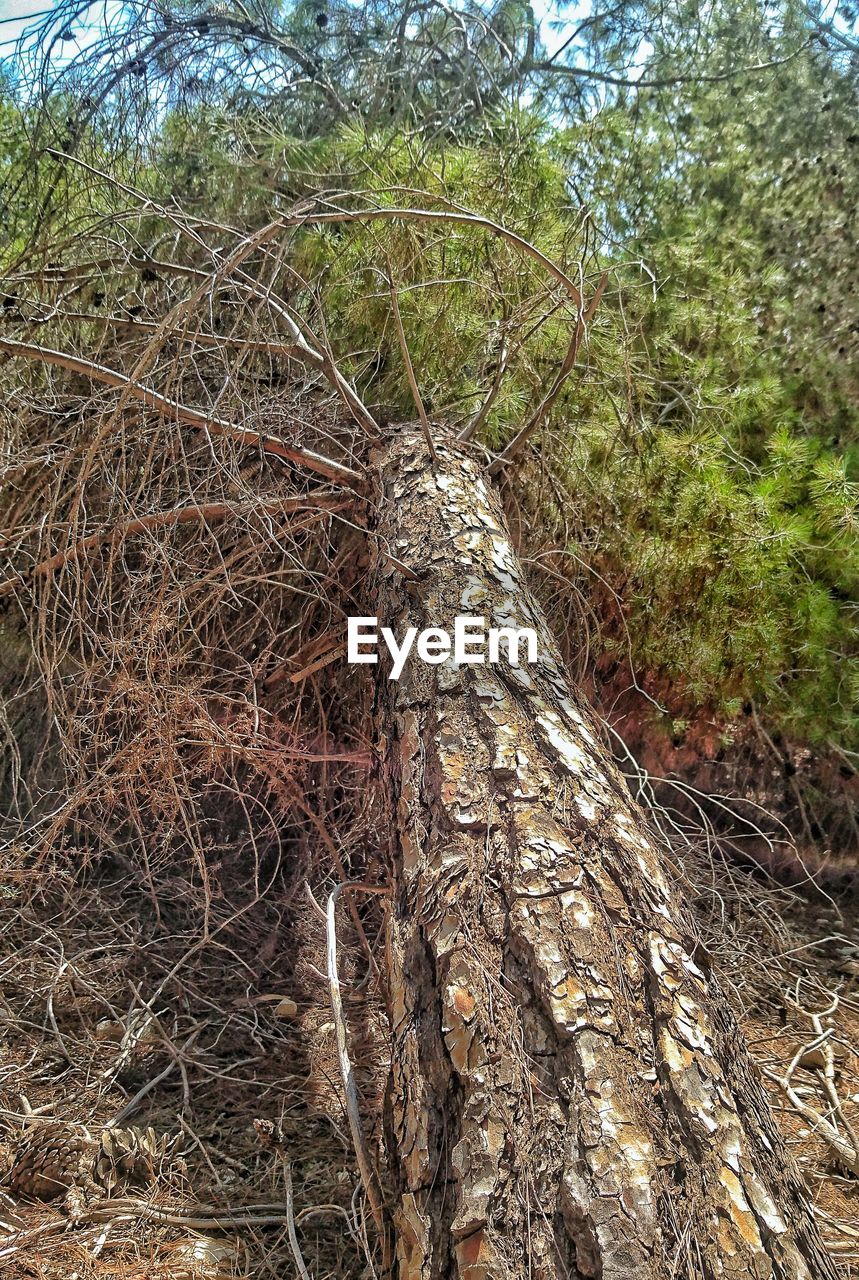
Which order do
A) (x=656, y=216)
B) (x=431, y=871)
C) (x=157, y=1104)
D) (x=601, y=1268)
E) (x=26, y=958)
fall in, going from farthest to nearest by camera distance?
(x=656, y=216), (x=26, y=958), (x=157, y=1104), (x=431, y=871), (x=601, y=1268)

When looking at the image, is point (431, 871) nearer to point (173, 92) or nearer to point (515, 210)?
point (515, 210)

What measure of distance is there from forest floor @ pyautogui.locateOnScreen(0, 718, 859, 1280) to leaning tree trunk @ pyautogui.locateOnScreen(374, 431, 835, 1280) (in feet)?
1.07

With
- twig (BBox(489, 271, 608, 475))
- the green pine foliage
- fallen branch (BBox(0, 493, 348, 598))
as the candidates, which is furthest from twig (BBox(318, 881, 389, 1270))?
the green pine foliage

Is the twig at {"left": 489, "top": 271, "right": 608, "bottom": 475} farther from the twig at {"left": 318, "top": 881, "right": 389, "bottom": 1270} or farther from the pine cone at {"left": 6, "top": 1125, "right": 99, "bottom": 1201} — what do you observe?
the pine cone at {"left": 6, "top": 1125, "right": 99, "bottom": 1201}

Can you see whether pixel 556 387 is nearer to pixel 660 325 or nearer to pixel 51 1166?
pixel 660 325

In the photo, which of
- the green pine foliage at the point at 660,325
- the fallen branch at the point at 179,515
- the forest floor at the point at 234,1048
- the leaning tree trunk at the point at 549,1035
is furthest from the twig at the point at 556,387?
the forest floor at the point at 234,1048

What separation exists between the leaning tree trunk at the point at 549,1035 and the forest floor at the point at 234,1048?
327 millimetres

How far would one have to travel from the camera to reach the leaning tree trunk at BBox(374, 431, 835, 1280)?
879 mm

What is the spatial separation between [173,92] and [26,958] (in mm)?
2428

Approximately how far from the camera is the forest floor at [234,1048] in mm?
1521

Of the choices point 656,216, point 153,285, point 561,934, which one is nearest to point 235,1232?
point 561,934

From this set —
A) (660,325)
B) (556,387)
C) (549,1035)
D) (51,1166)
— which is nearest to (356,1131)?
(549,1035)

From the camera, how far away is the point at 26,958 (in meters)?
2.31

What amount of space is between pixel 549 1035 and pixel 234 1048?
129 cm
